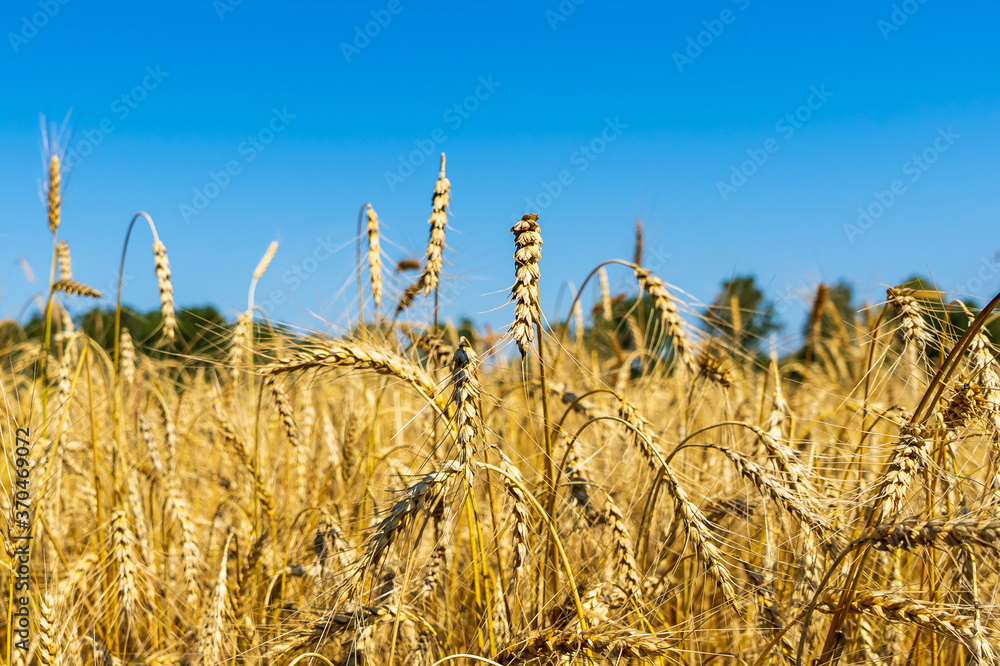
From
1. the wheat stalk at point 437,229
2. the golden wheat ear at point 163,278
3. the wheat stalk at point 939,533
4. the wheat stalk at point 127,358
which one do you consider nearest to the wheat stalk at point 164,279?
the golden wheat ear at point 163,278

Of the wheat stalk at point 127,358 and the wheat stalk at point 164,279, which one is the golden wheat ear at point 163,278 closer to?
the wheat stalk at point 164,279

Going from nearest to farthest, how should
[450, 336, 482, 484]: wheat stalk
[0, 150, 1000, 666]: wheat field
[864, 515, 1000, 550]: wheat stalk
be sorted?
[864, 515, 1000, 550]: wheat stalk
[450, 336, 482, 484]: wheat stalk
[0, 150, 1000, 666]: wheat field

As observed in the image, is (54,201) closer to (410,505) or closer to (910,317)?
(410,505)

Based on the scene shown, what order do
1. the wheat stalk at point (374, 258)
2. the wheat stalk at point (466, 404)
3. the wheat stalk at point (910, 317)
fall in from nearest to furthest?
the wheat stalk at point (466, 404)
the wheat stalk at point (910, 317)
the wheat stalk at point (374, 258)

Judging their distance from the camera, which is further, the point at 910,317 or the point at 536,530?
the point at 536,530

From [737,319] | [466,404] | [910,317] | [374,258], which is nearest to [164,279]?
[374,258]

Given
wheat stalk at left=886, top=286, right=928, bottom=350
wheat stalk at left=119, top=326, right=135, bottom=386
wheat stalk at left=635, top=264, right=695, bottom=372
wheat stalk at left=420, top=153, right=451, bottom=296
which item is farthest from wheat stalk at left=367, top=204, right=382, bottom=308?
wheat stalk at left=119, top=326, right=135, bottom=386

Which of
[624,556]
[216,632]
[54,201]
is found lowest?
[216,632]

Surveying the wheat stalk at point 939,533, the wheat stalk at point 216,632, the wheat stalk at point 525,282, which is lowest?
the wheat stalk at point 216,632

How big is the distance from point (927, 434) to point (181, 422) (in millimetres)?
4416

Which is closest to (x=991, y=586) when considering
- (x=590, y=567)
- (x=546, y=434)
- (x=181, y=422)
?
(x=590, y=567)

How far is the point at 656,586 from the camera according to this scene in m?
2.06

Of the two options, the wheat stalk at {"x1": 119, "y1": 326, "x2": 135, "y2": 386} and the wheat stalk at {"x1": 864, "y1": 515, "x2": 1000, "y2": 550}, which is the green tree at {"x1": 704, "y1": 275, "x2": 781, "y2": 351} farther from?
the wheat stalk at {"x1": 119, "y1": 326, "x2": 135, "y2": 386}

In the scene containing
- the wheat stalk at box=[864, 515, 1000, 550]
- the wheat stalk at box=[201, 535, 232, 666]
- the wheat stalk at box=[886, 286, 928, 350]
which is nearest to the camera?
the wheat stalk at box=[864, 515, 1000, 550]
